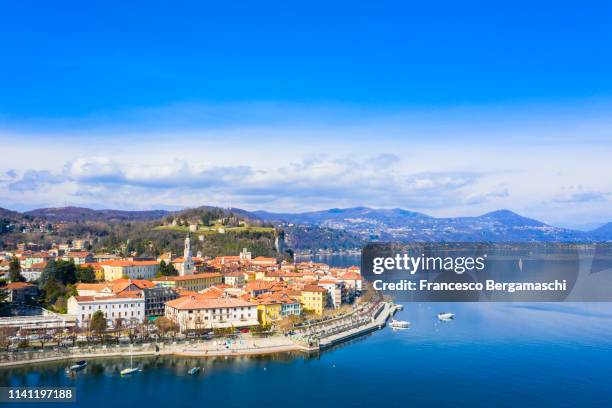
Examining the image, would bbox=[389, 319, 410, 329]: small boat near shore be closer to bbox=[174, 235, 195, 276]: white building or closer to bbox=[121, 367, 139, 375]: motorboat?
bbox=[121, 367, 139, 375]: motorboat

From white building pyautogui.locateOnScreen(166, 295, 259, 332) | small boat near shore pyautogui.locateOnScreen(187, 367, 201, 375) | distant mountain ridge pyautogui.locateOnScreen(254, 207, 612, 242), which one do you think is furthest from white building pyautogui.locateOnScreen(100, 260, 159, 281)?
distant mountain ridge pyautogui.locateOnScreen(254, 207, 612, 242)

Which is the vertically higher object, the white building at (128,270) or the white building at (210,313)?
the white building at (128,270)

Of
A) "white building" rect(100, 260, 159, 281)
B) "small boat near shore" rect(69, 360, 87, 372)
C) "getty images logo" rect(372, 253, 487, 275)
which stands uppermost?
"white building" rect(100, 260, 159, 281)

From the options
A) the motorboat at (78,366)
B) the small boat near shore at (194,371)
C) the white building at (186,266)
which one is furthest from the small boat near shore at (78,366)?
the white building at (186,266)

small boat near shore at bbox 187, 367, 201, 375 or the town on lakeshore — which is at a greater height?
the town on lakeshore

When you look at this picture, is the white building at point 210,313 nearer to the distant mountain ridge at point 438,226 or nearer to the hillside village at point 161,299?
the hillside village at point 161,299

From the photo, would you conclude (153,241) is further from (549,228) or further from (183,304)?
(549,228)
